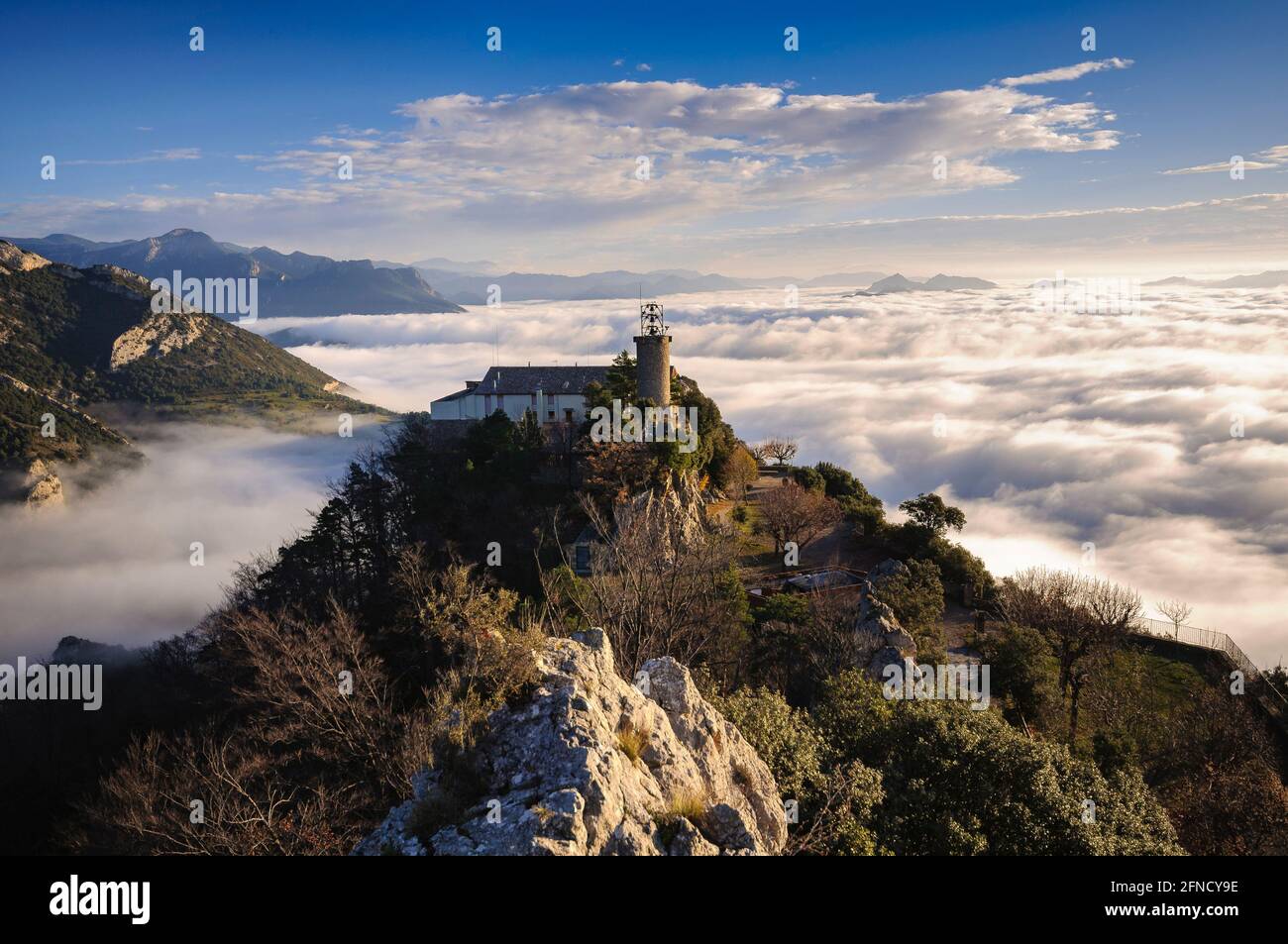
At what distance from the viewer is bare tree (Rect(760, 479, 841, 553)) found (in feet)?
128

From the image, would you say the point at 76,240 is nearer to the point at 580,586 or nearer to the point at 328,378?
the point at 328,378

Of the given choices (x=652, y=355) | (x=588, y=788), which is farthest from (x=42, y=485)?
(x=588, y=788)

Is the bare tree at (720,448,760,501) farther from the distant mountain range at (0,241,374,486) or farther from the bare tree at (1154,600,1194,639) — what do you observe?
the distant mountain range at (0,241,374,486)

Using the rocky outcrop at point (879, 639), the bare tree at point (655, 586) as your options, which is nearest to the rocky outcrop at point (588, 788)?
the bare tree at point (655, 586)

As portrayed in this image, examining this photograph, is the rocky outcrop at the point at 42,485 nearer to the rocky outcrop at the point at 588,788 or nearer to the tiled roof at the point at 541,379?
the tiled roof at the point at 541,379

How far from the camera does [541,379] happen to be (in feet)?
144

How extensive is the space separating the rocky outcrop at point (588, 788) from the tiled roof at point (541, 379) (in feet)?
107

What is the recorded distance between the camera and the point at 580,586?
25438 mm

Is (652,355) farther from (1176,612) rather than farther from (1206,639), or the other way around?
(1206,639)

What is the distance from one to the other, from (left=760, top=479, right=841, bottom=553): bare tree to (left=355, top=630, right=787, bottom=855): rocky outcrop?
2782 centimetres

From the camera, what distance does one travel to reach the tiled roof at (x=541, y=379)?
43.2m

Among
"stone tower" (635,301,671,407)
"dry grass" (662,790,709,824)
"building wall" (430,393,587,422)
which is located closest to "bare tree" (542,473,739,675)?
"stone tower" (635,301,671,407)
